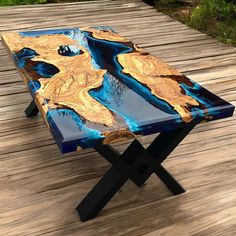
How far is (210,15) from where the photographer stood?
5852mm

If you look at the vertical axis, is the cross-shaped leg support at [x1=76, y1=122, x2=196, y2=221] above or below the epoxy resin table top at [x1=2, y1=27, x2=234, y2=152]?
below

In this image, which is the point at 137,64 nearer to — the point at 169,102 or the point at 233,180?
the point at 169,102

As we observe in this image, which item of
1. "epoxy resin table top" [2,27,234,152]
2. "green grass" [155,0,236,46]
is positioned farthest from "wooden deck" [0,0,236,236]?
"green grass" [155,0,236,46]

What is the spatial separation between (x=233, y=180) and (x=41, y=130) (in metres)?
1.32

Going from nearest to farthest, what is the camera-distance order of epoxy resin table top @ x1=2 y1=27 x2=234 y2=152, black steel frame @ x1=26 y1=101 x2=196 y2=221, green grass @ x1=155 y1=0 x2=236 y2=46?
epoxy resin table top @ x1=2 y1=27 x2=234 y2=152 < black steel frame @ x1=26 y1=101 x2=196 y2=221 < green grass @ x1=155 y1=0 x2=236 y2=46

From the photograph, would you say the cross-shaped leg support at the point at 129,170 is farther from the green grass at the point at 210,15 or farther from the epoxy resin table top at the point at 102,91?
the green grass at the point at 210,15

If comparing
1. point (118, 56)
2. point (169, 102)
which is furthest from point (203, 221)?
point (118, 56)

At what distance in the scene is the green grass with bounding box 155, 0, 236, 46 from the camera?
17.4ft

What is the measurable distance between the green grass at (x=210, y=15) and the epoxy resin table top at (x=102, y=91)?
2.77m

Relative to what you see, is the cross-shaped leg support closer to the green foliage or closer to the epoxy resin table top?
the epoxy resin table top

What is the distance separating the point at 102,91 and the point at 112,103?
0.14 meters

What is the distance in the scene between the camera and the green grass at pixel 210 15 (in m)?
5.30

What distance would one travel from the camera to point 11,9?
559cm

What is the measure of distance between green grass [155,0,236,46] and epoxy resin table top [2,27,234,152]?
109 inches
